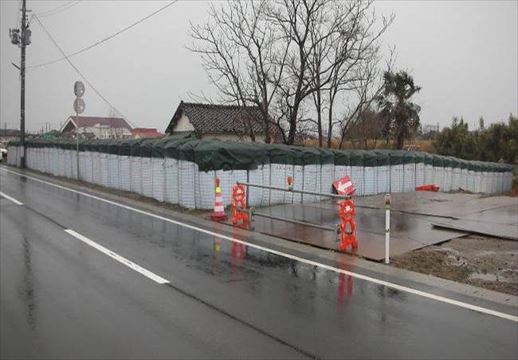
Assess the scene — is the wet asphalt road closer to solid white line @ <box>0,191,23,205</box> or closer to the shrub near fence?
the shrub near fence

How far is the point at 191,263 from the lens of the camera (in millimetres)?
8070

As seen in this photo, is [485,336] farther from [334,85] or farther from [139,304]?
[334,85]

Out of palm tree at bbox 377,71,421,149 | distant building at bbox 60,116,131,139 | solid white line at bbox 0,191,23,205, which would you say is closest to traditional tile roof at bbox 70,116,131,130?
distant building at bbox 60,116,131,139

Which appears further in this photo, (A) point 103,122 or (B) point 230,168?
(A) point 103,122

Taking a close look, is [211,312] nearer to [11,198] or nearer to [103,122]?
[11,198]

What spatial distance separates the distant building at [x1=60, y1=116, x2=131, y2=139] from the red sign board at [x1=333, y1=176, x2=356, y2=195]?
190 feet

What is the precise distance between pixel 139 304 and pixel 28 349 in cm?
153

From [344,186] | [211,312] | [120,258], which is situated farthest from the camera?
[344,186]

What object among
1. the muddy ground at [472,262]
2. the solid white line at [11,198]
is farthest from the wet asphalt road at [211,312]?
the solid white line at [11,198]

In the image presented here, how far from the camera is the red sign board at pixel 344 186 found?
17.6 m

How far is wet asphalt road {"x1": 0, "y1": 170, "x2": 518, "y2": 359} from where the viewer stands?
15.4 ft

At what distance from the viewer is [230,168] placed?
47.4 feet

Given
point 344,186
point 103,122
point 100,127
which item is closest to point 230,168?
point 344,186

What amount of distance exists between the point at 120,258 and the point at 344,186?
1098cm
